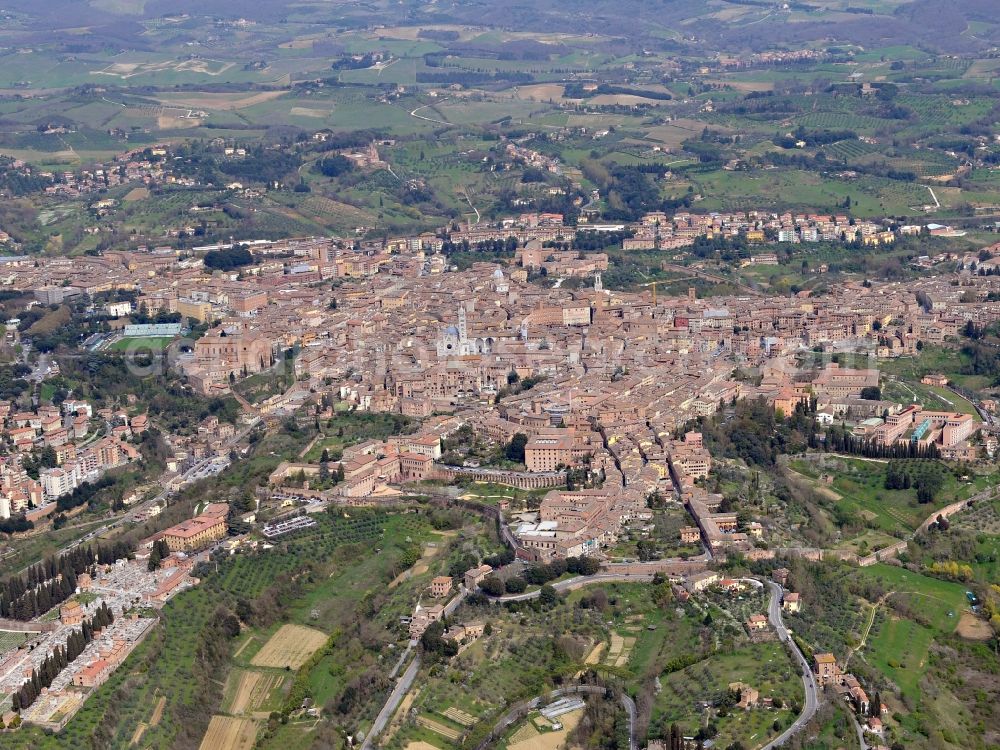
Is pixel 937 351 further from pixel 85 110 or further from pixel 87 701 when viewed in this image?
pixel 85 110

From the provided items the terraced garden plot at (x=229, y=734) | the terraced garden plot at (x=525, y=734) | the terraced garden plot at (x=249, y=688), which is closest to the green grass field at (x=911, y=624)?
the terraced garden plot at (x=525, y=734)

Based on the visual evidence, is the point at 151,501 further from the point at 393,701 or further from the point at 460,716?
the point at 460,716

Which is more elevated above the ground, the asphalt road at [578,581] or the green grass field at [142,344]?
the asphalt road at [578,581]

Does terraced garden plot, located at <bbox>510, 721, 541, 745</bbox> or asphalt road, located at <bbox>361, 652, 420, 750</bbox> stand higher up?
terraced garden plot, located at <bbox>510, 721, 541, 745</bbox>

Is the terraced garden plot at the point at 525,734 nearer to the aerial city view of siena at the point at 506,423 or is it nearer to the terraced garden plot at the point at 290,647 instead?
the aerial city view of siena at the point at 506,423

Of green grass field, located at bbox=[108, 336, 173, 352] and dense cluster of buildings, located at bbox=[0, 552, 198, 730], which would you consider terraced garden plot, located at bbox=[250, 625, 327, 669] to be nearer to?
dense cluster of buildings, located at bbox=[0, 552, 198, 730]

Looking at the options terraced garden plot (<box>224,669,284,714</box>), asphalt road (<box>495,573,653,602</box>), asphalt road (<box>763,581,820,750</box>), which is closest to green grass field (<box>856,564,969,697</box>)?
asphalt road (<box>763,581,820,750</box>)

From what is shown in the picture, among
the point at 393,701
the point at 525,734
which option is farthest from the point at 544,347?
the point at 525,734
